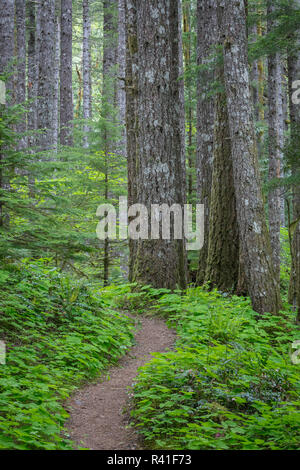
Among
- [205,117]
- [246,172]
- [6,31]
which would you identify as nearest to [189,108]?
[205,117]

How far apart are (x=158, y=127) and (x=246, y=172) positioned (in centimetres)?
206

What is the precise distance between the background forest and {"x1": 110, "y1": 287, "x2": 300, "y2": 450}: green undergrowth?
0.06 ft

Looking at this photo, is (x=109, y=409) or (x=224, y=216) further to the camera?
(x=224, y=216)

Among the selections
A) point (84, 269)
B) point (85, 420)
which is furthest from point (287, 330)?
point (84, 269)

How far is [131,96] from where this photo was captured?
9984 millimetres

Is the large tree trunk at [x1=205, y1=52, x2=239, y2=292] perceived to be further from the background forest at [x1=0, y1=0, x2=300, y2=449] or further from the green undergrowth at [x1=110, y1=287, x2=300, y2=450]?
the green undergrowth at [x1=110, y1=287, x2=300, y2=450]

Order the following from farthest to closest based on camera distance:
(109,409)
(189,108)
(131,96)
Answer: (189,108) < (131,96) < (109,409)

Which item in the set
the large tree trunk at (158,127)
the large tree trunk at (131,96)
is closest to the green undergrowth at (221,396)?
the large tree trunk at (158,127)

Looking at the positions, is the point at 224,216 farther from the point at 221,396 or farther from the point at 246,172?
the point at 221,396

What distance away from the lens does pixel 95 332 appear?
6.24 metres

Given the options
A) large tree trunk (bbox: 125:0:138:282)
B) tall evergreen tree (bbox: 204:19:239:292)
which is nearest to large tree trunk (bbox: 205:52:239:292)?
tall evergreen tree (bbox: 204:19:239:292)

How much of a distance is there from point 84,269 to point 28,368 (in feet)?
24.0
